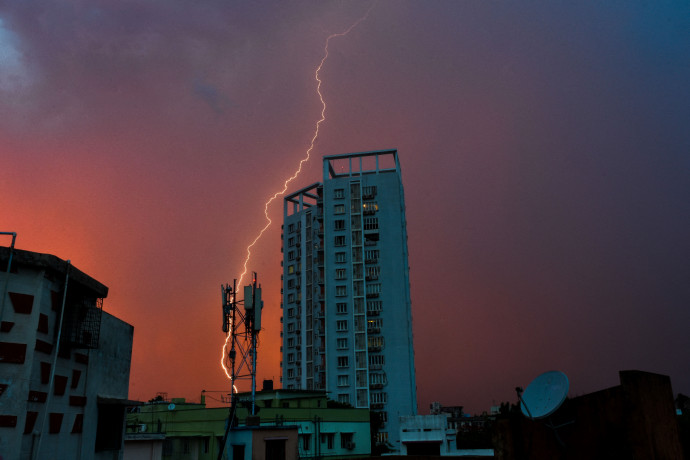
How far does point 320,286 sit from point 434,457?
64.8m

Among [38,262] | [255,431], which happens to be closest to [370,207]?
[255,431]

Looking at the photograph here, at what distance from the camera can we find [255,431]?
30391 mm

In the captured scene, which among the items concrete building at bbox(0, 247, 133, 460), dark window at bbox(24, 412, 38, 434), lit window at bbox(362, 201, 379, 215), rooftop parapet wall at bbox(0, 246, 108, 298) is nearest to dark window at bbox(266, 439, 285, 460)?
concrete building at bbox(0, 247, 133, 460)

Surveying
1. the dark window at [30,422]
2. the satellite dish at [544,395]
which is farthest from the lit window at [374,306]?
the satellite dish at [544,395]

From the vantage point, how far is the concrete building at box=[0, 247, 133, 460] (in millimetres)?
12719

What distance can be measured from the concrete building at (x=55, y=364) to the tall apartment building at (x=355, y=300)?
5554 cm

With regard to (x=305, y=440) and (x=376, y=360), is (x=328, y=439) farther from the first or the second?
(x=376, y=360)

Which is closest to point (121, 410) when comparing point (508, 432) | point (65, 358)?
point (65, 358)

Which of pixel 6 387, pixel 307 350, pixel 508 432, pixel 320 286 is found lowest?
pixel 508 432

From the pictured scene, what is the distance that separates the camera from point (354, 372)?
71938mm

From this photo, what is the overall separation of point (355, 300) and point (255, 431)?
45.7 metres

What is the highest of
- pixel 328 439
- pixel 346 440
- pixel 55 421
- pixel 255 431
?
pixel 55 421

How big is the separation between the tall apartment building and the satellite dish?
60.4 metres

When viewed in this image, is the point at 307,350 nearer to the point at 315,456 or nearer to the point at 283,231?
the point at 283,231
